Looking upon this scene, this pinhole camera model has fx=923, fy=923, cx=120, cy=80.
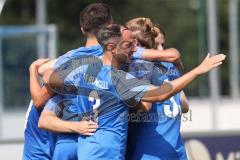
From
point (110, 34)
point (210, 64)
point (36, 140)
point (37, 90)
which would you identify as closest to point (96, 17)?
point (110, 34)

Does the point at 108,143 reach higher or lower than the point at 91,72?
lower

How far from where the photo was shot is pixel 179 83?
5484 millimetres

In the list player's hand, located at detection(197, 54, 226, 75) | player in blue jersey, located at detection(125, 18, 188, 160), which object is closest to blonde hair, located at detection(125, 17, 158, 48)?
player in blue jersey, located at detection(125, 18, 188, 160)

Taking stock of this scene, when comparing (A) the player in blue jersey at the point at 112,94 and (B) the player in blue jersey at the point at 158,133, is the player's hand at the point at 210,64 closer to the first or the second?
(A) the player in blue jersey at the point at 112,94

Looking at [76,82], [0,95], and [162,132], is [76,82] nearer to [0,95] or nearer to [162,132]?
[162,132]

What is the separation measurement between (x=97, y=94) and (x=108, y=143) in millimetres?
303

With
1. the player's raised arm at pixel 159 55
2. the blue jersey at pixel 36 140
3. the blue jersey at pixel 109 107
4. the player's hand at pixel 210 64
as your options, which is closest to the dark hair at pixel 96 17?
the blue jersey at pixel 109 107

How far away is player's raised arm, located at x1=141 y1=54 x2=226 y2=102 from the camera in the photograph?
213 inches

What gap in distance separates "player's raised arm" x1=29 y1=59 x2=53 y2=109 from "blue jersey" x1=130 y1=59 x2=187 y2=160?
64 cm

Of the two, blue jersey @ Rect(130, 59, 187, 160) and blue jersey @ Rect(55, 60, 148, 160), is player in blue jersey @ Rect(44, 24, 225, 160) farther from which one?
blue jersey @ Rect(130, 59, 187, 160)

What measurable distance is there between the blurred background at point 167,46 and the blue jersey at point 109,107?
1021 mm

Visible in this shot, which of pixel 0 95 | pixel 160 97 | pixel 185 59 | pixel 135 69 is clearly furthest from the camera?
pixel 185 59

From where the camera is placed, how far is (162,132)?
237 inches

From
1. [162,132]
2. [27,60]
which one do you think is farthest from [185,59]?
[162,132]
